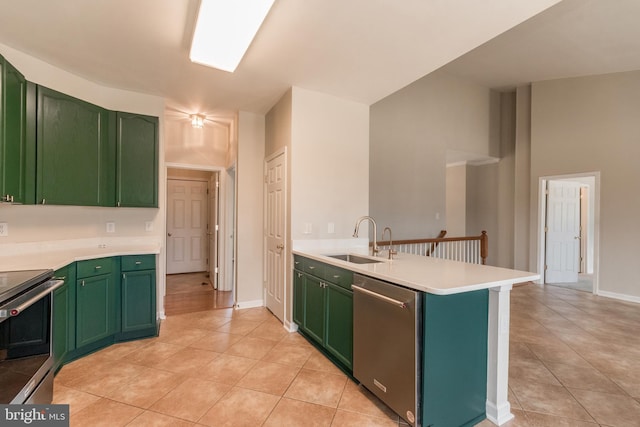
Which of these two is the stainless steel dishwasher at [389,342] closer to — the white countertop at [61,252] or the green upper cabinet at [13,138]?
the white countertop at [61,252]

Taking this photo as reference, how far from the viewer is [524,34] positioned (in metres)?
4.00

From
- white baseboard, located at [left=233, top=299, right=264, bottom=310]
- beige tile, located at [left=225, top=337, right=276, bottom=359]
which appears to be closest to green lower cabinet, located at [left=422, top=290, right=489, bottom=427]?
beige tile, located at [left=225, top=337, right=276, bottom=359]

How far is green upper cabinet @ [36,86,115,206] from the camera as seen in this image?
253 centimetres

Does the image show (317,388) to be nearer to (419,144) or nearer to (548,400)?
(548,400)

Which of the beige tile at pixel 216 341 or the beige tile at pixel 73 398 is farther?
the beige tile at pixel 216 341

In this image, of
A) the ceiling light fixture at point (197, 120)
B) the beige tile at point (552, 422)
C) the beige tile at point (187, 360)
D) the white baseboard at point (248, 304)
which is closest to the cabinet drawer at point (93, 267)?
the beige tile at point (187, 360)

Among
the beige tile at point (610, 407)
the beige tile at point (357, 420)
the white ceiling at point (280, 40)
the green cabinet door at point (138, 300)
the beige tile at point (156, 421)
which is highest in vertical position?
the white ceiling at point (280, 40)

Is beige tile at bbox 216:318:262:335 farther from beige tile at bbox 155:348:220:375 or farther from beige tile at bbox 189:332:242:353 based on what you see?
beige tile at bbox 155:348:220:375

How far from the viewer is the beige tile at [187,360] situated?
7.97 feet

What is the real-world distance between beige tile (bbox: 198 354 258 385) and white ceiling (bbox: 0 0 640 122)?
2635 millimetres

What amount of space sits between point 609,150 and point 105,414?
688 centimetres

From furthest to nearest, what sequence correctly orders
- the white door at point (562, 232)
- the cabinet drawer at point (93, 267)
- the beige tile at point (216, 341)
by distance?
the white door at point (562, 232)
the beige tile at point (216, 341)
the cabinet drawer at point (93, 267)

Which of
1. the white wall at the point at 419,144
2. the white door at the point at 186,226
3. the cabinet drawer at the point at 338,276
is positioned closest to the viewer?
the cabinet drawer at the point at 338,276

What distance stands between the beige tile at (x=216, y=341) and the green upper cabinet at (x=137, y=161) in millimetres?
1544
